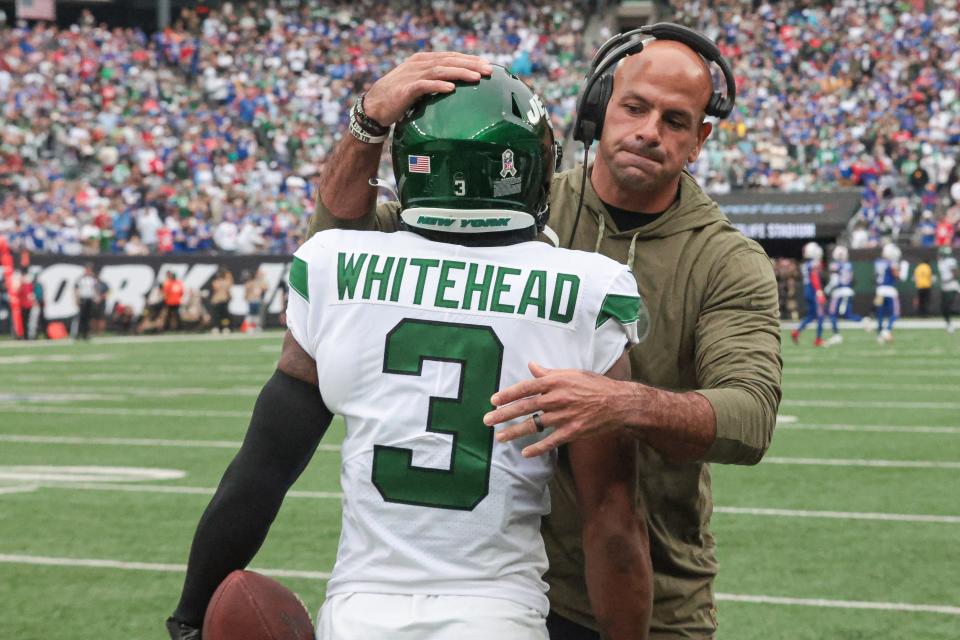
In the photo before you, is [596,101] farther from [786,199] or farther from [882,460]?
[786,199]

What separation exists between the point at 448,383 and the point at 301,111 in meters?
29.1

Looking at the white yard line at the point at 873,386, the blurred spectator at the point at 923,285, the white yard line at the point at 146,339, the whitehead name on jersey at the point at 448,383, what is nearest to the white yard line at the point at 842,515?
the whitehead name on jersey at the point at 448,383

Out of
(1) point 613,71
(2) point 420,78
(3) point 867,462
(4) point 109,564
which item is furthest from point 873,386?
(2) point 420,78

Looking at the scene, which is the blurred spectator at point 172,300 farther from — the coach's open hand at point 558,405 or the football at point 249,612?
the coach's open hand at point 558,405

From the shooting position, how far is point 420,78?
6.81ft

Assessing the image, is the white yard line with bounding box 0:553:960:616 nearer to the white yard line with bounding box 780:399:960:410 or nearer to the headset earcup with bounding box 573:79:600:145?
the headset earcup with bounding box 573:79:600:145

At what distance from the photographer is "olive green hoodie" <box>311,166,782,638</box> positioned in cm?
250

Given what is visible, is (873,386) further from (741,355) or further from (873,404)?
(741,355)

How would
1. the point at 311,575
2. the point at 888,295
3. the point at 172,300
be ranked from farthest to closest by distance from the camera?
the point at 172,300 → the point at 888,295 → the point at 311,575

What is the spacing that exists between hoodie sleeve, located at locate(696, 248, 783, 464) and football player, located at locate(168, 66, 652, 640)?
22 cm

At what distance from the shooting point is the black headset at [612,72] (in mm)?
2709

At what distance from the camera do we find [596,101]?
9.11 ft

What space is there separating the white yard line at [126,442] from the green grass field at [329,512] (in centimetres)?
3

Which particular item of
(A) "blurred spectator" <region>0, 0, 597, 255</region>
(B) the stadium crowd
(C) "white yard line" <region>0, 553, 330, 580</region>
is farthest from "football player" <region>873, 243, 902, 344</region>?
(C) "white yard line" <region>0, 553, 330, 580</region>
